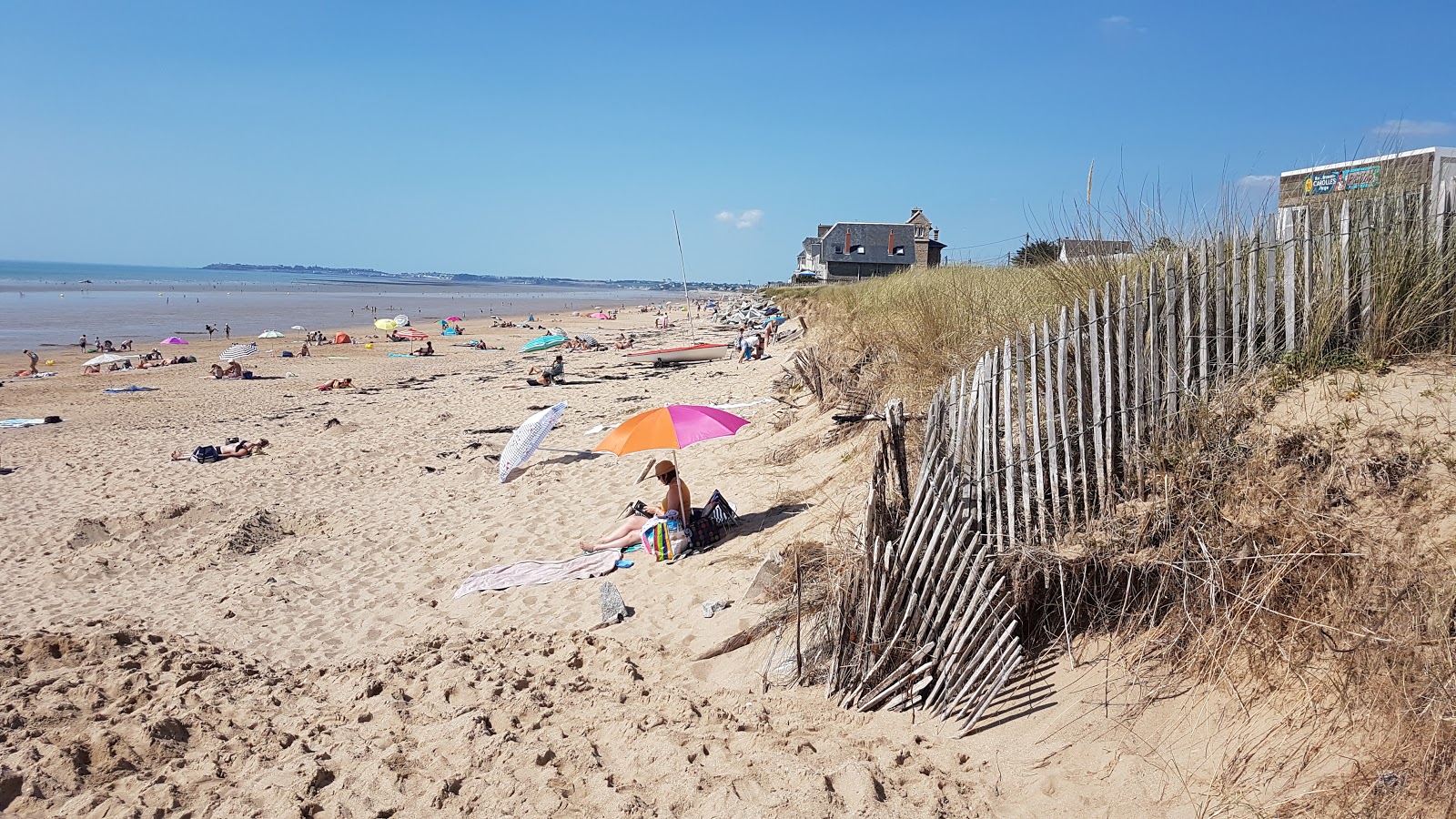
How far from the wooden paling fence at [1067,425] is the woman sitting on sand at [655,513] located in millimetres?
2663

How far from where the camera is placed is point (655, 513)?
7.14 meters

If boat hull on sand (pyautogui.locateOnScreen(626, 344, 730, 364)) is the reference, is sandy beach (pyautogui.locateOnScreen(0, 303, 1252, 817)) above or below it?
below

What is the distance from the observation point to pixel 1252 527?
3.55 meters

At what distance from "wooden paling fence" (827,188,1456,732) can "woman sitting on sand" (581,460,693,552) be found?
2663mm

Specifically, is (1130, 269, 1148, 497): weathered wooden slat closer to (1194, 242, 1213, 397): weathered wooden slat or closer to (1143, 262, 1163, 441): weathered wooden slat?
(1143, 262, 1163, 441): weathered wooden slat

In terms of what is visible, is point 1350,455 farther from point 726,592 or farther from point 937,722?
point 726,592

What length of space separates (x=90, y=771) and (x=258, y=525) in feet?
15.4

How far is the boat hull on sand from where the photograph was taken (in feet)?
72.1

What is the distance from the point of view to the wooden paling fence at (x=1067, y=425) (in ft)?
12.9

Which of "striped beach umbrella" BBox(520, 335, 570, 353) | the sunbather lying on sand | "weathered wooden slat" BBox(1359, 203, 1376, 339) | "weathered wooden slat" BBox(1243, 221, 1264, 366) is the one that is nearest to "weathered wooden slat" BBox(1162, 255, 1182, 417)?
"weathered wooden slat" BBox(1243, 221, 1264, 366)

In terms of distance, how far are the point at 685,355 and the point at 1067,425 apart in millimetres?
18375

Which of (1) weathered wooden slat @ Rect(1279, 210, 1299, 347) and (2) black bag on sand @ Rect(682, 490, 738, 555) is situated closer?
(1) weathered wooden slat @ Rect(1279, 210, 1299, 347)

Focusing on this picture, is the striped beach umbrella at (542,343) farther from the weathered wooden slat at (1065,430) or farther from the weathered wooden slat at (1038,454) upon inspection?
the weathered wooden slat at (1065,430)

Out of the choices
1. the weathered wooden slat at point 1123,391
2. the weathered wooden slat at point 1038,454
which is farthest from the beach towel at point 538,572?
the weathered wooden slat at point 1123,391
